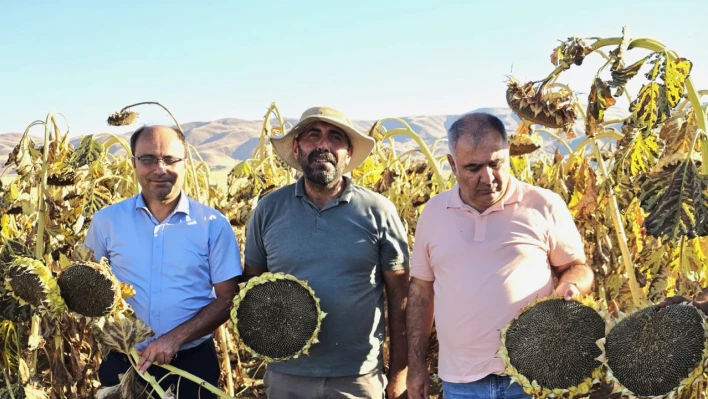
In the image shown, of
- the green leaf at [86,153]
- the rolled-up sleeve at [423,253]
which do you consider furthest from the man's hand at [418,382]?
the green leaf at [86,153]

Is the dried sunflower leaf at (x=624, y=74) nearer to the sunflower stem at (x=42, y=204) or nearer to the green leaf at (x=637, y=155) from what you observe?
the green leaf at (x=637, y=155)

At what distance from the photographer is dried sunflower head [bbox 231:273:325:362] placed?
280 centimetres

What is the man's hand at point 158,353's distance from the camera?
2963 millimetres

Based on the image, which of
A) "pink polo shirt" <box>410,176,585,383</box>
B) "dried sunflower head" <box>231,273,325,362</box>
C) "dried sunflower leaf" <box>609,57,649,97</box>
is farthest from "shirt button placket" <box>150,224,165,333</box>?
"dried sunflower leaf" <box>609,57,649,97</box>

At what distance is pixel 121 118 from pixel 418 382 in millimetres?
2792

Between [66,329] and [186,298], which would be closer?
[186,298]

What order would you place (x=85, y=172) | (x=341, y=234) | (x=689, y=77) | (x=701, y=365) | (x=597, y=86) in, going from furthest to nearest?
(x=85, y=172) → (x=341, y=234) → (x=597, y=86) → (x=689, y=77) → (x=701, y=365)

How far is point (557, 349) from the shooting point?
2.25 metres

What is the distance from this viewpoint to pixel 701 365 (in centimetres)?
193

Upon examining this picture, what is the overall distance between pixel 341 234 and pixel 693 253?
1.46m

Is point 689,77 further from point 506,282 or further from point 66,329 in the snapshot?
point 66,329

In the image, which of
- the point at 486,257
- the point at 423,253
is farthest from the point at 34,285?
the point at 486,257

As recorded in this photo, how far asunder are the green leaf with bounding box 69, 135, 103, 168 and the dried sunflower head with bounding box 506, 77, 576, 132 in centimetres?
248

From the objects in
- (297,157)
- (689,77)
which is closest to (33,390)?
(297,157)
